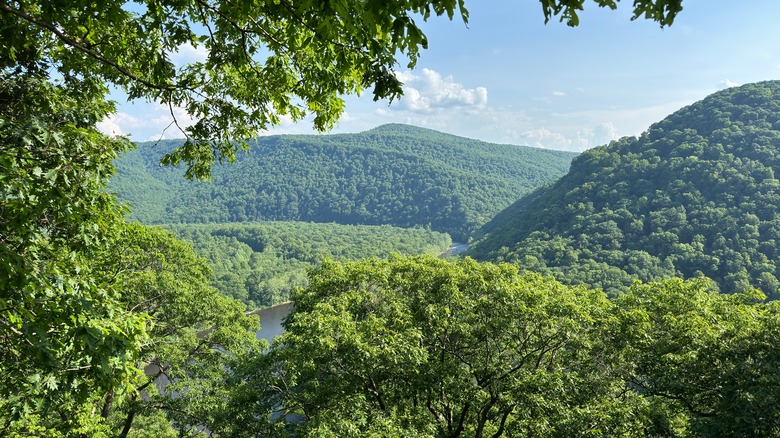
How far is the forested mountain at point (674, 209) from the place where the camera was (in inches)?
1858

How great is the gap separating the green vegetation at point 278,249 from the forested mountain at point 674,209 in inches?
1250

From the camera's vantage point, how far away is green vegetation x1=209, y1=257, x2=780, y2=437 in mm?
7926

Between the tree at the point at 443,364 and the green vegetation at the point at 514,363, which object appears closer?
the green vegetation at the point at 514,363

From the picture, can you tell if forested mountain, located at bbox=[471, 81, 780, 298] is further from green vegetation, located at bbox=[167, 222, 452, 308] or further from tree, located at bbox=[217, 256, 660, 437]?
tree, located at bbox=[217, 256, 660, 437]

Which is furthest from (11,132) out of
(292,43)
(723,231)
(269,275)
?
(269,275)

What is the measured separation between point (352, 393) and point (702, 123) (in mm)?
86811

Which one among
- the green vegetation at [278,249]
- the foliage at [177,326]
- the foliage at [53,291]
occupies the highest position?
the foliage at [53,291]

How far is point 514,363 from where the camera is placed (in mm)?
11258

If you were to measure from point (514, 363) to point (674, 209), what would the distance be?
58.9 metres

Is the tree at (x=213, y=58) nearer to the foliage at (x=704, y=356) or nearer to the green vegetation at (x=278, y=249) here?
the foliage at (x=704, y=356)

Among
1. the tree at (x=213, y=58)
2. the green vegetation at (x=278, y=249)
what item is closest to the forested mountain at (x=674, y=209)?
the green vegetation at (x=278, y=249)

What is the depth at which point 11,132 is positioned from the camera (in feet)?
11.5

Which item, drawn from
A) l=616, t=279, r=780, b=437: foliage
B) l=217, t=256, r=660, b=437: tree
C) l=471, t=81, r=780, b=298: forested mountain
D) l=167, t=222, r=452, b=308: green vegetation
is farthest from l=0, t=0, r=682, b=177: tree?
l=167, t=222, r=452, b=308: green vegetation

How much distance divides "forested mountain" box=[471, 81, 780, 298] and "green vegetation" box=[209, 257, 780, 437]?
125ft
